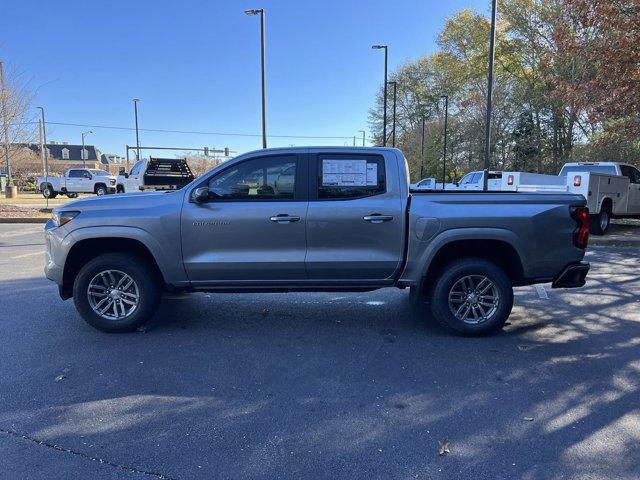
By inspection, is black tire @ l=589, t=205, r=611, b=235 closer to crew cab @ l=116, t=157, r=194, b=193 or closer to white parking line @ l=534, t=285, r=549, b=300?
white parking line @ l=534, t=285, r=549, b=300

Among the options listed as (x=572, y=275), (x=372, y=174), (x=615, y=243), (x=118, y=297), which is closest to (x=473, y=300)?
(x=572, y=275)

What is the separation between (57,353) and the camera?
4527 millimetres

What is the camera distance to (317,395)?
3721 mm

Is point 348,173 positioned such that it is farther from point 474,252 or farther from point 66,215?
point 66,215

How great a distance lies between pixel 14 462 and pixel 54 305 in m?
3.67

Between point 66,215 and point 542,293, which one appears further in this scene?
point 542,293

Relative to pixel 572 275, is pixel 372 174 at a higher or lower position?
higher

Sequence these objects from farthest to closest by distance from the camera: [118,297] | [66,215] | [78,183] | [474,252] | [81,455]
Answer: [78,183] → [474,252] → [118,297] → [66,215] → [81,455]

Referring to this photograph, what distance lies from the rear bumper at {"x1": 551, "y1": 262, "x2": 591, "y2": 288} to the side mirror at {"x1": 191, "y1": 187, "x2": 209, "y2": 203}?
12.0ft

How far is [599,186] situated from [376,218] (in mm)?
10439

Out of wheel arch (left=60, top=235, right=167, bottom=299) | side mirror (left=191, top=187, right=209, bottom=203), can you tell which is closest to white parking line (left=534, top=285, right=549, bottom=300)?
side mirror (left=191, top=187, right=209, bottom=203)

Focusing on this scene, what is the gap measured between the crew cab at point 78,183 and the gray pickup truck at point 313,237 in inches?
1133

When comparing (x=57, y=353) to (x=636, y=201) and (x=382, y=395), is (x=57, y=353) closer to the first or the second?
(x=382, y=395)

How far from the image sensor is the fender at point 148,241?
4871 mm
